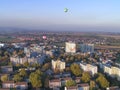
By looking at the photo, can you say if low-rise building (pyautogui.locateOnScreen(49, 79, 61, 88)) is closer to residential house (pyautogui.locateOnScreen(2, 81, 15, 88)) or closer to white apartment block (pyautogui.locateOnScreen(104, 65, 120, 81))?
residential house (pyautogui.locateOnScreen(2, 81, 15, 88))

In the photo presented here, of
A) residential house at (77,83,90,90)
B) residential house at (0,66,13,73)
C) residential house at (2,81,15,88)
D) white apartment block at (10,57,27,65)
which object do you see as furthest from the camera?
white apartment block at (10,57,27,65)

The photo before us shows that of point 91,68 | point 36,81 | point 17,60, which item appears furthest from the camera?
point 17,60

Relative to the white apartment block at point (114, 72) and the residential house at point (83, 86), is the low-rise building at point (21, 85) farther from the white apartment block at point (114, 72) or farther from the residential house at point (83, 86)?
the white apartment block at point (114, 72)

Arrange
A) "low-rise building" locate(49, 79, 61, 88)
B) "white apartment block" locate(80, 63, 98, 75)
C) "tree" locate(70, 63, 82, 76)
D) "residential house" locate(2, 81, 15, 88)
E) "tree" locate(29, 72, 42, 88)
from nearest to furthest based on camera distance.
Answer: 1. "residential house" locate(2, 81, 15, 88)
2. "tree" locate(29, 72, 42, 88)
3. "low-rise building" locate(49, 79, 61, 88)
4. "tree" locate(70, 63, 82, 76)
5. "white apartment block" locate(80, 63, 98, 75)

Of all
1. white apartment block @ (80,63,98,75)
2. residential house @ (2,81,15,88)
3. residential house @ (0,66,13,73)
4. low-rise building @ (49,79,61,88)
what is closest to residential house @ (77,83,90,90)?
low-rise building @ (49,79,61,88)

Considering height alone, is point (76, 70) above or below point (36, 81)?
below

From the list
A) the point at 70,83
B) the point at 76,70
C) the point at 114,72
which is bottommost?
the point at 114,72

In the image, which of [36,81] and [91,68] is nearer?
[36,81]

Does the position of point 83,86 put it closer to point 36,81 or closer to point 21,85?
point 36,81

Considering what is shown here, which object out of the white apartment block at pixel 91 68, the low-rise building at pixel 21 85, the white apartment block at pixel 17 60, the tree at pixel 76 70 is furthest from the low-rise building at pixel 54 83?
the white apartment block at pixel 17 60

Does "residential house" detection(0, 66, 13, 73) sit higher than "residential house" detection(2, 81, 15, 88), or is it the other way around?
"residential house" detection(2, 81, 15, 88)

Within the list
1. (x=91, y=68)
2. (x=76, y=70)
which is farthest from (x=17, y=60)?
(x=91, y=68)
